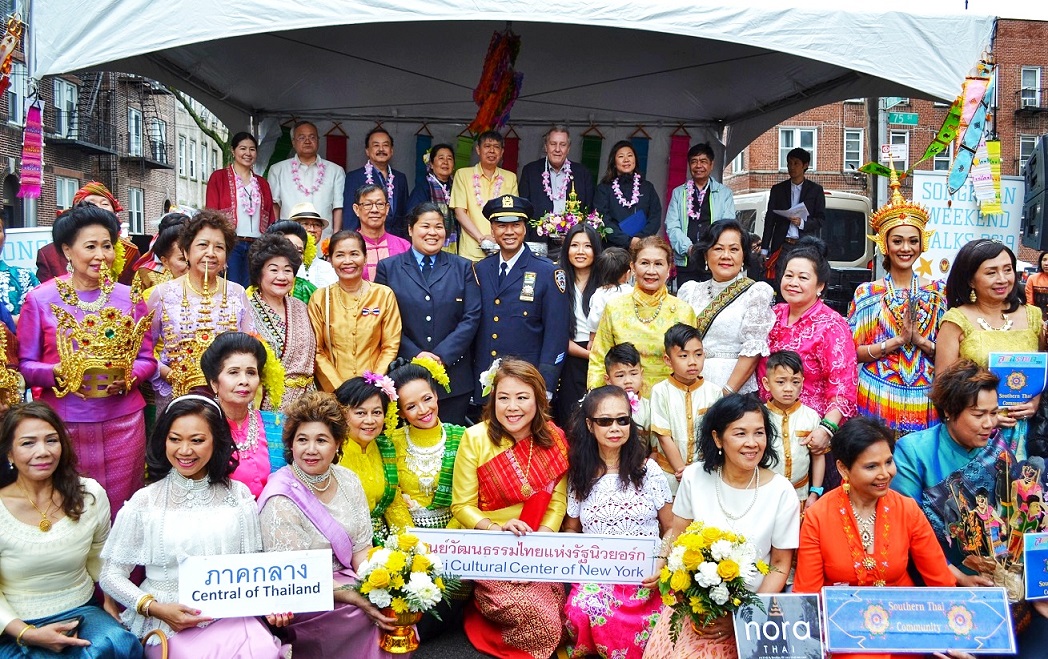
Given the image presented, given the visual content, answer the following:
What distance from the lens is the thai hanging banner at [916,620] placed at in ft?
11.3

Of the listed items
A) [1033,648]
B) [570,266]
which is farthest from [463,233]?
[1033,648]

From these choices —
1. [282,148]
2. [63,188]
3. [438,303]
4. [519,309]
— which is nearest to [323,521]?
[438,303]

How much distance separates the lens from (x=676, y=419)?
4.66 m

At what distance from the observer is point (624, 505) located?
4.21 meters

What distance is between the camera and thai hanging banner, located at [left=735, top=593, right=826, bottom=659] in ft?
11.2

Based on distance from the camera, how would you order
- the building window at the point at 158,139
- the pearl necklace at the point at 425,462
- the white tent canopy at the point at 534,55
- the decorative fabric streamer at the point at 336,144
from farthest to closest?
the building window at the point at 158,139 → the decorative fabric streamer at the point at 336,144 → the white tent canopy at the point at 534,55 → the pearl necklace at the point at 425,462

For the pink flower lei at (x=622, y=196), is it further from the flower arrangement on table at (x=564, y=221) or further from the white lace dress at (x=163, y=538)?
the white lace dress at (x=163, y=538)

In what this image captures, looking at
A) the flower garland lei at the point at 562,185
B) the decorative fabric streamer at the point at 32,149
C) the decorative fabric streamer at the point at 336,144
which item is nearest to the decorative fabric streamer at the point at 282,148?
the decorative fabric streamer at the point at 336,144

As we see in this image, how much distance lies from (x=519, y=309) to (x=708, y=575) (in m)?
2.39

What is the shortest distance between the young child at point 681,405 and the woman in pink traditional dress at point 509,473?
569mm

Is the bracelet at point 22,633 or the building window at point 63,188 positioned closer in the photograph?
the bracelet at point 22,633

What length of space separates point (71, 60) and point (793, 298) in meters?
4.35

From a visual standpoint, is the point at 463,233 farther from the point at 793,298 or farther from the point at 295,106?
the point at 793,298

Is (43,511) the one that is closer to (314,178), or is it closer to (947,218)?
(314,178)
